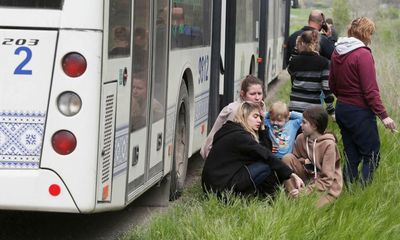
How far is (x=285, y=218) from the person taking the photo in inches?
239

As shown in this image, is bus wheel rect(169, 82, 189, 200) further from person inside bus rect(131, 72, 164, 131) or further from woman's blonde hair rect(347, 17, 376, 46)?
woman's blonde hair rect(347, 17, 376, 46)

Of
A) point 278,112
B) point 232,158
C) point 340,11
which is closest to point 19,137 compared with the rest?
point 232,158

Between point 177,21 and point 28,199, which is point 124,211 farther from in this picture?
point 28,199

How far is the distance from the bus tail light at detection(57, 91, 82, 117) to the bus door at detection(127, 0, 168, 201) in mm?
823

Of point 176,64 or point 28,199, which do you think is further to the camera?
point 176,64

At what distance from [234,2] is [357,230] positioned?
5.73 m

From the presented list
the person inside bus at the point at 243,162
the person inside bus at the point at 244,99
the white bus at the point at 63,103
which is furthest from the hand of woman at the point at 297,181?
the white bus at the point at 63,103

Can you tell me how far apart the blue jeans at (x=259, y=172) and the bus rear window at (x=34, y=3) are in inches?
99.4

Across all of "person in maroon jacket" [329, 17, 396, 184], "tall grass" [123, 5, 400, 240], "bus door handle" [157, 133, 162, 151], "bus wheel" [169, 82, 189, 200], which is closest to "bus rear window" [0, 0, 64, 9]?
"tall grass" [123, 5, 400, 240]

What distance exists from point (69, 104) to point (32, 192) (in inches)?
23.7

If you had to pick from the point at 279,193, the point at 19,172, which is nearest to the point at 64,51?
the point at 19,172

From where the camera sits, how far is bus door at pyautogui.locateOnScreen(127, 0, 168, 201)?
645cm

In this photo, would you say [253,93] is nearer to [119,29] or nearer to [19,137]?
[119,29]

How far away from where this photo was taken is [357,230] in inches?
240
